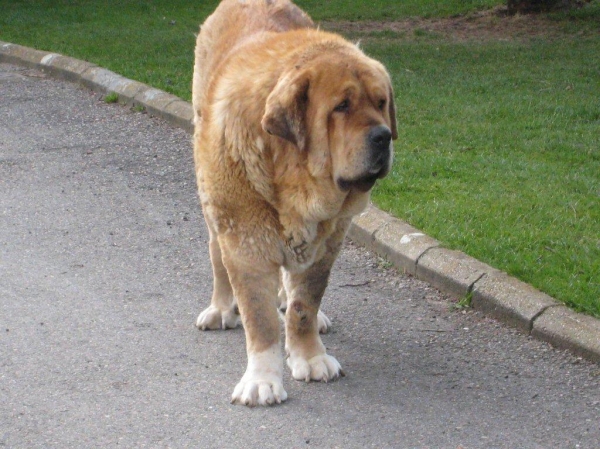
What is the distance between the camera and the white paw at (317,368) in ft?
15.0

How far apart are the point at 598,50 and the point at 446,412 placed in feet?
28.7

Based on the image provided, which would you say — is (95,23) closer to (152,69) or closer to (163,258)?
(152,69)

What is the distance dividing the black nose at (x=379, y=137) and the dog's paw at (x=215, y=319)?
1.60 meters

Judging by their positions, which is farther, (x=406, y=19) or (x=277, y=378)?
(x=406, y=19)

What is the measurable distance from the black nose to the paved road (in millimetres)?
1206

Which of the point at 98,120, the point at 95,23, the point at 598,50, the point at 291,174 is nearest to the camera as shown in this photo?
the point at 291,174

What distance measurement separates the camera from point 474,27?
13953 millimetres

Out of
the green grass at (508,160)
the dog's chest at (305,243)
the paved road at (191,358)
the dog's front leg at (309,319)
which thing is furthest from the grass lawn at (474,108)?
the dog's chest at (305,243)

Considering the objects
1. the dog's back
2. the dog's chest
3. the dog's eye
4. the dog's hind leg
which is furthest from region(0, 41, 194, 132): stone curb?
the dog's eye

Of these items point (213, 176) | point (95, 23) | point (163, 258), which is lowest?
point (95, 23)

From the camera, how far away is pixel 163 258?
6.14 metres

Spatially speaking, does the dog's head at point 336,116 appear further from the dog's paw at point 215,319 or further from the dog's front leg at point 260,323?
the dog's paw at point 215,319

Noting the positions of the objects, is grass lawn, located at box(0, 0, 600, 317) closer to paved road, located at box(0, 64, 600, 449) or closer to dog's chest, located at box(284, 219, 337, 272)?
paved road, located at box(0, 64, 600, 449)

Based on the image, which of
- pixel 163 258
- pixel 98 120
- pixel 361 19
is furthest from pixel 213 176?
pixel 361 19
